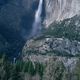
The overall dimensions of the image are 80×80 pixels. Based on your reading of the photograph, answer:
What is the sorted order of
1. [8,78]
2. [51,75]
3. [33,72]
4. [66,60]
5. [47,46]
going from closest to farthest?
1. [51,75]
2. [8,78]
3. [33,72]
4. [66,60]
5. [47,46]

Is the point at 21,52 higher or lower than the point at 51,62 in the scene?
higher

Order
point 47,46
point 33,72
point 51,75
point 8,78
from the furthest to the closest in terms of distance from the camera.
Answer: point 47,46, point 33,72, point 8,78, point 51,75

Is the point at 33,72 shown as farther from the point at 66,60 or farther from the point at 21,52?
the point at 21,52

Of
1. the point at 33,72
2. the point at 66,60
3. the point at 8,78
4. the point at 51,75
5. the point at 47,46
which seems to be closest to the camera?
the point at 51,75

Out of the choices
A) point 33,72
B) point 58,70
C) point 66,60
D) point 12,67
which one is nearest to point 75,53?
point 66,60

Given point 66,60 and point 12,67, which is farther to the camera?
point 66,60

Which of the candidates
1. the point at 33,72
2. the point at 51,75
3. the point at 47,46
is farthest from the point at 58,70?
the point at 47,46

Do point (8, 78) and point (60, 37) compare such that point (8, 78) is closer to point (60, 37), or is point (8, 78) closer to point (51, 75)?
point (51, 75)

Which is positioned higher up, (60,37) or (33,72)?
(60,37)

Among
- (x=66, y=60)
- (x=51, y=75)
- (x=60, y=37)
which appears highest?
(x=60, y=37)
